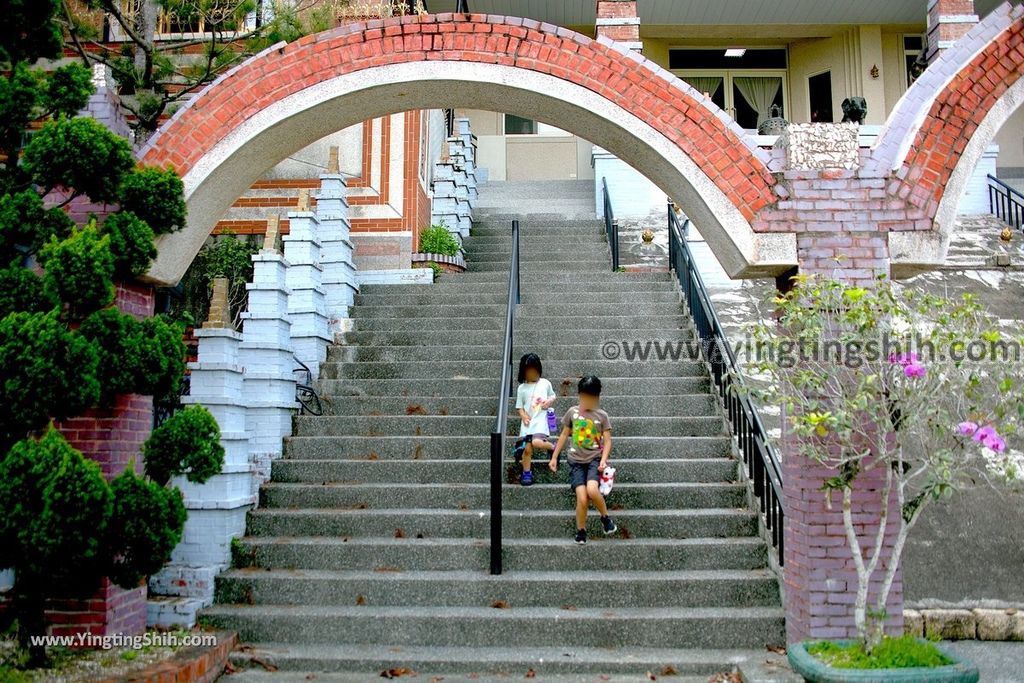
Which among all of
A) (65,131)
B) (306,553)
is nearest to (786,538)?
(306,553)

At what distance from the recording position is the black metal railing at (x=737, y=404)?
5.59m

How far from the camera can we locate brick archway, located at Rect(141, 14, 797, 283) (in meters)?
5.10

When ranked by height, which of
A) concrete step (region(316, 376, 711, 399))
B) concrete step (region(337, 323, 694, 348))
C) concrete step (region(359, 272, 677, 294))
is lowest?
concrete step (region(316, 376, 711, 399))

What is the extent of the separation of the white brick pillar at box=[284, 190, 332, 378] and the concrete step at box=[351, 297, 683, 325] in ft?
3.72

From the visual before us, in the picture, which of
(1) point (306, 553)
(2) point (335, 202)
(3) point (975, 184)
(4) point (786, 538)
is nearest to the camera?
(4) point (786, 538)

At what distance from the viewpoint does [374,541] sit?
6.08m

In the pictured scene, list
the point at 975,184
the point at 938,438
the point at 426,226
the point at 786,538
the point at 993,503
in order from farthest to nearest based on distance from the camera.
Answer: the point at 975,184
the point at 426,226
the point at 993,503
the point at 786,538
the point at 938,438

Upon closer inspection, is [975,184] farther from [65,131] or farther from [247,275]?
[65,131]

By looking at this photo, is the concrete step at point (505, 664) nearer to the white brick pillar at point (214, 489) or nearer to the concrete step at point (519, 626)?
the concrete step at point (519, 626)

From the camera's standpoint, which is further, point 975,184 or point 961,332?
point 975,184

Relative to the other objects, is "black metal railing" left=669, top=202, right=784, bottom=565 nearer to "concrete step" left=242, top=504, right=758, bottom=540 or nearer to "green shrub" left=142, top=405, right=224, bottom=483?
"concrete step" left=242, top=504, right=758, bottom=540

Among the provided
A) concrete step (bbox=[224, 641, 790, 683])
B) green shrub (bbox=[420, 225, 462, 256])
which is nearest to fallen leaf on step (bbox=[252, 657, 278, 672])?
concrete step (bbox=[224, 641, 790, 683])

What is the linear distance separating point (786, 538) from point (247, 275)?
707 centimetres

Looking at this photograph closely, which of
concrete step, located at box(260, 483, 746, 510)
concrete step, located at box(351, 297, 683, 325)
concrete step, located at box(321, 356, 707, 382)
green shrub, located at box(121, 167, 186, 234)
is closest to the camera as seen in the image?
green shrub, located at box(121, 167, 186, 234)
